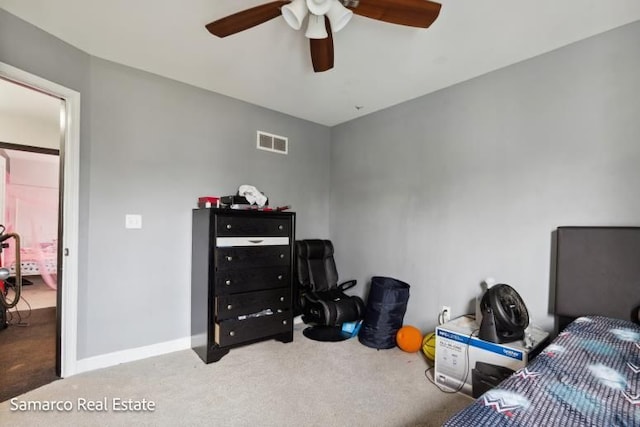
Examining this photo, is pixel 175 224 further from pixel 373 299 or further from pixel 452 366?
pixel 452 366

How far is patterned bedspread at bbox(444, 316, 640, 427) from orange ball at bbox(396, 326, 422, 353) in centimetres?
142

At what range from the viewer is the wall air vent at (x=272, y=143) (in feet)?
11.1

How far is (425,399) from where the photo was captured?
2.05 metres

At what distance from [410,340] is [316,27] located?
8.20 feet

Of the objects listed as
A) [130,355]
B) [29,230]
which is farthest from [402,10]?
[29,230]

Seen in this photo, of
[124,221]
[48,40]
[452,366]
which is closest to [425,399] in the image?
[452,366]

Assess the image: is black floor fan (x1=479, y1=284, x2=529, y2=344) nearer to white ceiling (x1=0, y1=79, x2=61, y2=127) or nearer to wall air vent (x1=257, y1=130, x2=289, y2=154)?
wall air vent (x1=257, y1=130, x2=289, y2=154)

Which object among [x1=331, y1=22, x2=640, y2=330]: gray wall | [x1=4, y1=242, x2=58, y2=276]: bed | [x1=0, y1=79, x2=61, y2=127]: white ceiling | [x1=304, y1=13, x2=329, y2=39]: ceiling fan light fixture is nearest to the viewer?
[x1=304, y1=13, x2=329, y2=39]: ceiling fan light fixture

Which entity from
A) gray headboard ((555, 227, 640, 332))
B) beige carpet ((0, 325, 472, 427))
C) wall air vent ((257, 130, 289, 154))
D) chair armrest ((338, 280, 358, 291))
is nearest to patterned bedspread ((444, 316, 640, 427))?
gray headboard ((555, 227, 640, 332))

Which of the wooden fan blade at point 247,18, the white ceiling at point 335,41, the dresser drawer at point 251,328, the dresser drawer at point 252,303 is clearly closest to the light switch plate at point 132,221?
the dresser drawer at point 252,303

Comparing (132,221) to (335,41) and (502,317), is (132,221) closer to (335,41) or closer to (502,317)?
(335,41)

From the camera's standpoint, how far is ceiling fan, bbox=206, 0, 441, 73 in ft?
4.84

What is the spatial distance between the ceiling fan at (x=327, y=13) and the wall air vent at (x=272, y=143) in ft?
5.47

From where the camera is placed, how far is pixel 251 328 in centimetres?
271
